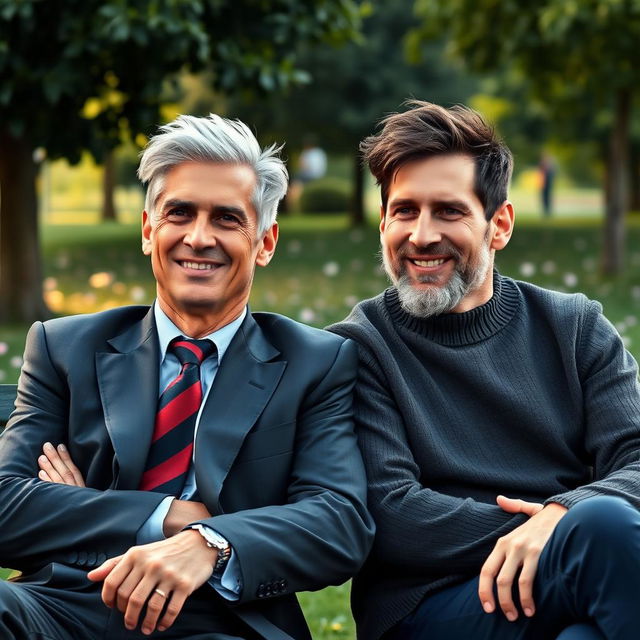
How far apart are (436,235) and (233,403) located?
2.81 ft

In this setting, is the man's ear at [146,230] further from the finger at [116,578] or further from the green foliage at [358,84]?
the green foliage at [358,84]

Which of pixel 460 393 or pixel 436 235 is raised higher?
pixel 436 235

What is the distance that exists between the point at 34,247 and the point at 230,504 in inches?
369

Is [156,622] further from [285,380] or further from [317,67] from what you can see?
[317,67]

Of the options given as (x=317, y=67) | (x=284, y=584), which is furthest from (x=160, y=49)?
(x=317, y=67)

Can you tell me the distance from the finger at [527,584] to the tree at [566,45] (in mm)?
11053

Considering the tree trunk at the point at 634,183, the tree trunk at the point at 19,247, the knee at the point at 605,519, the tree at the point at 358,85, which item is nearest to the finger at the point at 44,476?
the knee at the point at 605,519

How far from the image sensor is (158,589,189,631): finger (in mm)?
3338

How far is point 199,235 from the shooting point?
385 centimetres

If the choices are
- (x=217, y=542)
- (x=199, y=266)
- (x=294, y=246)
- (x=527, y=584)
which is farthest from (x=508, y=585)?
(x=294, y=246)

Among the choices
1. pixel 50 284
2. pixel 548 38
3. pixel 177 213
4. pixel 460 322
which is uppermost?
pixel 548 38

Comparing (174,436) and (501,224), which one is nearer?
(174,436)

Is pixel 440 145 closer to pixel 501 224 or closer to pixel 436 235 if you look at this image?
pixel 436 235

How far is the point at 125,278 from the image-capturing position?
16.7m
